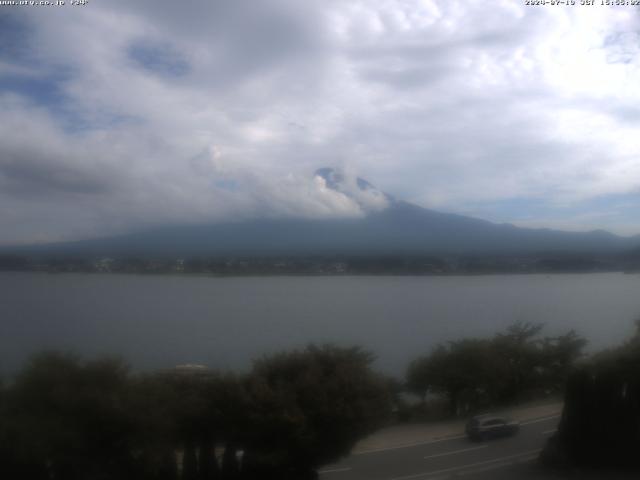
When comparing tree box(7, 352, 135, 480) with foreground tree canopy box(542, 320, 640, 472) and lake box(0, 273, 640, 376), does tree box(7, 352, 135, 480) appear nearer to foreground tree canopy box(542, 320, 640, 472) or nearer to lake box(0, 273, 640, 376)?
lake box(0, 273, 640, 376)

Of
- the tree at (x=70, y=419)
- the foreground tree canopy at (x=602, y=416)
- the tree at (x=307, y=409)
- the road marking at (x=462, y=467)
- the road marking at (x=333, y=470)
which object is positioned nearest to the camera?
the tree at (x=70, y=419)

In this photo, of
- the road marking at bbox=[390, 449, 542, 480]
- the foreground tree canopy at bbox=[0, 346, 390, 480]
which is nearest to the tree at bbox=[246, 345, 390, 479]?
the foreground tree canopy at bbox=[0, 346, 390, 480]

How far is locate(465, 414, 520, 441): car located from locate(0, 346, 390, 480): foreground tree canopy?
1041 mm

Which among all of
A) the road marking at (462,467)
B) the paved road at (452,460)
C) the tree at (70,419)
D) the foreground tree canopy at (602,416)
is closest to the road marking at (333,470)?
the paved road at (452,460)

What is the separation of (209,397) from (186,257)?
642cm

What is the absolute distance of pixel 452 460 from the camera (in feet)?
21.8

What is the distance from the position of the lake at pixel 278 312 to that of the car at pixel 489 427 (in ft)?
4.18

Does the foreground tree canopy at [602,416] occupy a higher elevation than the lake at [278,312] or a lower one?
lower

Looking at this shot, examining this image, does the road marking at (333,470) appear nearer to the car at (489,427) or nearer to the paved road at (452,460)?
the paved road at (452,460)

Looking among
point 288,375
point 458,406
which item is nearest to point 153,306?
point 288,375

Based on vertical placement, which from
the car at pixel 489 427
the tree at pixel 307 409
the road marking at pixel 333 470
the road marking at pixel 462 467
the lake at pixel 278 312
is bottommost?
the road marking at pixel 462 467

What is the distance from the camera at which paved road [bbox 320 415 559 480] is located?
253 inches

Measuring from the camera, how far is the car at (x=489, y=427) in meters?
7.09

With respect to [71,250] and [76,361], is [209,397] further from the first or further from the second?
[71,250]
